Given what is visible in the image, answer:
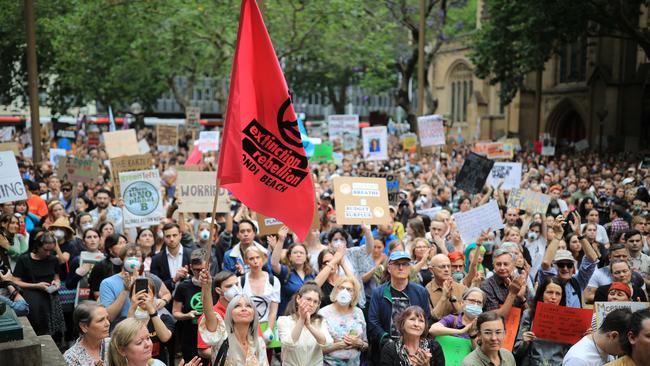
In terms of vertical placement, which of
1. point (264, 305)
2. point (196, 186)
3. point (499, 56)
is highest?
point (499, 56)

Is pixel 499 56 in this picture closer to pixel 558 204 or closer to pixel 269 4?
pixel 269 4

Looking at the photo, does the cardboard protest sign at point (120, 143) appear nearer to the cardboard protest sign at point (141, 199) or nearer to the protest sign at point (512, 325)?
the cardboard protest sign at point (141, 199)

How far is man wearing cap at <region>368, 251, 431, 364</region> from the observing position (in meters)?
6.63

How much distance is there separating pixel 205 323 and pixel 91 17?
2256 cm

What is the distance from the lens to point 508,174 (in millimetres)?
15180

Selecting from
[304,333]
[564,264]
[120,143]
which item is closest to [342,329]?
[304,333]

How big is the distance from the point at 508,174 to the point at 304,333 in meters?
9.78

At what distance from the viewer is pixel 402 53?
126ft

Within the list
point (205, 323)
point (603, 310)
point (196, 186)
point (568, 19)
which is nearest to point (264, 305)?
point (205, 323)

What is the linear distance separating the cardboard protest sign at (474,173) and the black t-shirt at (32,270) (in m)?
7.43

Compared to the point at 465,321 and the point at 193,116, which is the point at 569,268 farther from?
the point at 193,116

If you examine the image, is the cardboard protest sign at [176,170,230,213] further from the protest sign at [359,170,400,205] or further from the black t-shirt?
the protest sign at [359,170,400,205]

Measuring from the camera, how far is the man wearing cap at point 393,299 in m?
6.63

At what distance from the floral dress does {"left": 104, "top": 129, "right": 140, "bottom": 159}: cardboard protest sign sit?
9.96 meters
